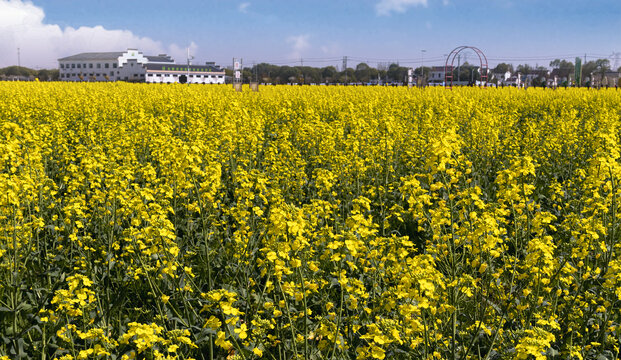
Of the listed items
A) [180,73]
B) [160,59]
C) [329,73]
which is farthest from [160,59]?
[329,73]

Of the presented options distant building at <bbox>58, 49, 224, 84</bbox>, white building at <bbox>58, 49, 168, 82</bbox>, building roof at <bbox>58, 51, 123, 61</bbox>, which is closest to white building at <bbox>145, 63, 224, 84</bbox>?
distant building at <bbox>58, 49, 224, 84</bbox>

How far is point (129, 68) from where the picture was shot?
506 feet

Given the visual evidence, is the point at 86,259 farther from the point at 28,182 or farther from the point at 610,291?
the point at 610,291

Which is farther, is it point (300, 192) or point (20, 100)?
point (20, 100)

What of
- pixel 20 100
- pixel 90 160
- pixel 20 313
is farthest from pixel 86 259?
pixel 20 100

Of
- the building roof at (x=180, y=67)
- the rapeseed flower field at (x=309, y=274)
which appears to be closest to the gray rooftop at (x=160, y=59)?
the building roof at (x=180, y=67)

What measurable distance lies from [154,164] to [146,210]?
451 centimetres

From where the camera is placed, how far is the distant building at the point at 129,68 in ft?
470

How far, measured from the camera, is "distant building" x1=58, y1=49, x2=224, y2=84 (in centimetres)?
14338

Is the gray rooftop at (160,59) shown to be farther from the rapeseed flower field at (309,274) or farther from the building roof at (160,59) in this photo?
the rapeseed flower field at (309,274)

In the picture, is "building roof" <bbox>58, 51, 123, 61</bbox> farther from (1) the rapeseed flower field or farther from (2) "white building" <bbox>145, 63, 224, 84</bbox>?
(1) the rapeseed flower field

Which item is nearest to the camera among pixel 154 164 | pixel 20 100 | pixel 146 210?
pixel 146 210

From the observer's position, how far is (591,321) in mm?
3914

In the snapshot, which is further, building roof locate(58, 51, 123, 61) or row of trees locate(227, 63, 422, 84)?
building roof locate(58, 51, 123, 61)
